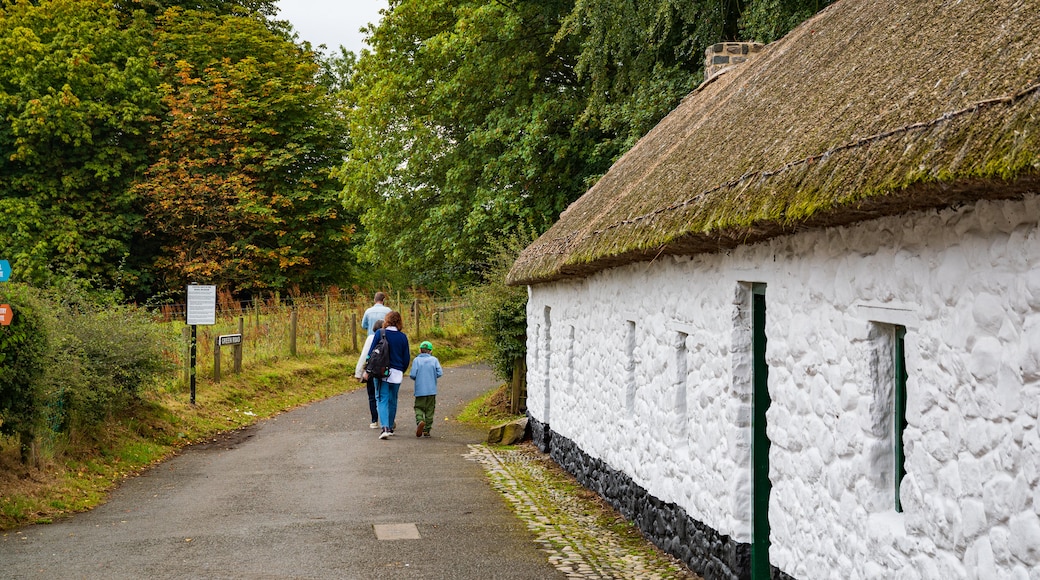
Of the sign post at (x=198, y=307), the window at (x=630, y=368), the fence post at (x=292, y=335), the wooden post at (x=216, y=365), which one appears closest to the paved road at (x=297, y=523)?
the window at (x=630, y=368)

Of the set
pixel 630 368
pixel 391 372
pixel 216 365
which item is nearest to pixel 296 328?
pixel 216 365

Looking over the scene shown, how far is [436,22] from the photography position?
2617cm

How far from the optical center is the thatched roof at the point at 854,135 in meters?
3.82

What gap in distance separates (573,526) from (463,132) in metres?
17.7

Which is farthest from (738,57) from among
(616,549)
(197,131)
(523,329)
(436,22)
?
(197,131)

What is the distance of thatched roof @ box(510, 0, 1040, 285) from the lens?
12.5 feet

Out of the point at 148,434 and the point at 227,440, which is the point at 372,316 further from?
the point at 148,434

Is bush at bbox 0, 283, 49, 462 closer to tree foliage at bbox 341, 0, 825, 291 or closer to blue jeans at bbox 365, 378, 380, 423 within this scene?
blue jeans at bbox 365, 378, 380, 423

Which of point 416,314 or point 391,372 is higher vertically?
point 416,314

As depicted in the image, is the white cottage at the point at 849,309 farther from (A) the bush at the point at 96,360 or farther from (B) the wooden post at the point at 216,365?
(B) the wooden post at the point at 216,365

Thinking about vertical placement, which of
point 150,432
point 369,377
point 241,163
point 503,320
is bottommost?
point 150,432

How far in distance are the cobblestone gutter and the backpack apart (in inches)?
80.2

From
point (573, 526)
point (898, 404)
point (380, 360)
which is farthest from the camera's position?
point (380, 360)

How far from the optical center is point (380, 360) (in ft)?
49.5
